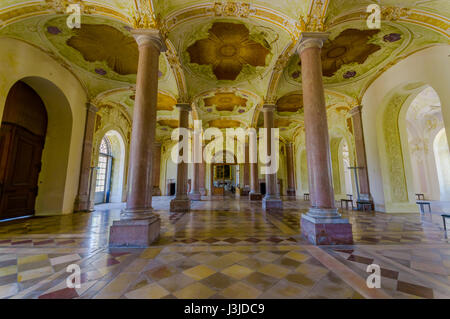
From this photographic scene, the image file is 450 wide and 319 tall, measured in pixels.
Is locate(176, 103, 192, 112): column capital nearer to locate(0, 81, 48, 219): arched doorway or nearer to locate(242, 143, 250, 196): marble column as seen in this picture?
locate(0, 81, 48, 219): arched doorway

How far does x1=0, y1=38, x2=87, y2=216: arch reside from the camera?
6.56m

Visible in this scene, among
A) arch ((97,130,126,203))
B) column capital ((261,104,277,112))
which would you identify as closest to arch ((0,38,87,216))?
Result: arch ((97,130,126,203))

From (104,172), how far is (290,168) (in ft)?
47.6

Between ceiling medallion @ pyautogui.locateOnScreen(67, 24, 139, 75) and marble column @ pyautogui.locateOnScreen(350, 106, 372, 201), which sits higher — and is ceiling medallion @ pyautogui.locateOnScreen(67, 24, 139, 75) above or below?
above

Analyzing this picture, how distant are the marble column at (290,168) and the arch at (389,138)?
8724 millimetres

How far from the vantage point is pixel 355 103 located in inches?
349

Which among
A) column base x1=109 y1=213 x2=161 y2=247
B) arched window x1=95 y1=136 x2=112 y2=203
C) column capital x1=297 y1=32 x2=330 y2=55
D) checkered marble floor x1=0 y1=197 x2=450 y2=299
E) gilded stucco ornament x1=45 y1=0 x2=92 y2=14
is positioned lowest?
checkered marble floor x1=0 y1=197 x2=450 y2=299

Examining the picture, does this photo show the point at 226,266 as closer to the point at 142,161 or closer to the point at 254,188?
the point at 142,161

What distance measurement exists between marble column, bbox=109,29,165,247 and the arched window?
8.90 m

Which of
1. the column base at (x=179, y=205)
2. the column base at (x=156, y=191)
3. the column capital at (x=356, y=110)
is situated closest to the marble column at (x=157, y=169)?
the column base at (x=156, y=191)

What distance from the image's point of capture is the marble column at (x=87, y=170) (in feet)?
25.4

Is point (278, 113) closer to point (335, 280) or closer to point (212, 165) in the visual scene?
point (212, 165)

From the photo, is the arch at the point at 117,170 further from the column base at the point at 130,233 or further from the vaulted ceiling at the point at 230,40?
the column base at the point at 130,233

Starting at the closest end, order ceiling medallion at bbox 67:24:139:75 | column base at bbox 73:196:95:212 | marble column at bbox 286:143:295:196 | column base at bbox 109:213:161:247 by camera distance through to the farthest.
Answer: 1. column base at bbox 109:213:161:247
2. ceiling medallion at bbox 67:24:139:75
3. column base at bbox 73:196:95:212
4. marble column at bbox 286:143:295:196
